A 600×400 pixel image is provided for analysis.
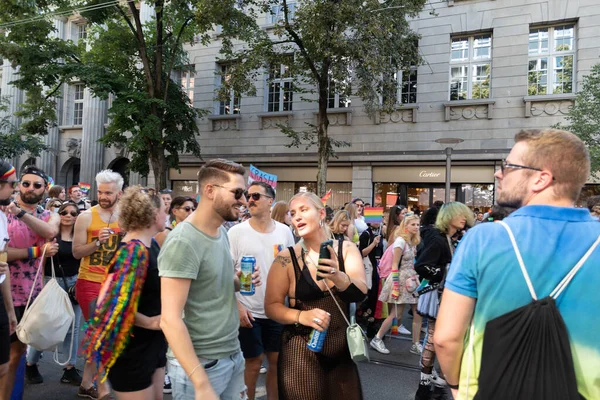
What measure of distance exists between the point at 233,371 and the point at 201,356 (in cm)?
26

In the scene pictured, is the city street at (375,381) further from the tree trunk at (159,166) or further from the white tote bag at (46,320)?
the tree trunk at (159,166)

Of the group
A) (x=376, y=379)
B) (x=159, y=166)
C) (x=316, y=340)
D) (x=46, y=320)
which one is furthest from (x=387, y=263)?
(x=159, y=166)

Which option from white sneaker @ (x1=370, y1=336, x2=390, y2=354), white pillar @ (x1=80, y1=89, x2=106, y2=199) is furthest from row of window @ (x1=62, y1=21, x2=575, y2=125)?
white pillar @ (x1=80, y1=89, x2=106, y2=199)

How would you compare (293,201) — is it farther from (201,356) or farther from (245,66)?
(245,66)

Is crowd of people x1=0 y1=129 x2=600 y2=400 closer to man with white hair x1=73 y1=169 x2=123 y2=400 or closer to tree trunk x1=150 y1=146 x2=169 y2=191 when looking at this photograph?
man with white hair x1=73 y1=169 x2=123 y2=400

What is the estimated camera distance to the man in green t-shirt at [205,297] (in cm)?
211

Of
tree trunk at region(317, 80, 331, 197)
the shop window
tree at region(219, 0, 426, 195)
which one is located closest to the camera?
tree at region(219, 0, 426, 195)

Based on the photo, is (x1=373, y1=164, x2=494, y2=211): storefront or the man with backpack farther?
(x1=373, y1=164, x2=494, y2=211): storefront

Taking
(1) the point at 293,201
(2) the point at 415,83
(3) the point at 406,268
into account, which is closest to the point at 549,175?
(1) the point at 293,201

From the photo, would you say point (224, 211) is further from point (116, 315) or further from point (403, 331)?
point (403, 331)

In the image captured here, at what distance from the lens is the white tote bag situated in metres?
3.54

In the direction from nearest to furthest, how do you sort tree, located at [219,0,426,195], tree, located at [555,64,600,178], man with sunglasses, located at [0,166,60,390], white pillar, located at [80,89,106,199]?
man with sunglasses, located at [0,166,60,390], tree, located at [555,64,600,178], tree, located at [219,0,426,195], white pillar, located at [80,89,106,199]

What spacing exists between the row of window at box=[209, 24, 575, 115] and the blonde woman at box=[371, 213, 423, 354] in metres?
8.65

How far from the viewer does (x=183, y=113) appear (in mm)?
18000
